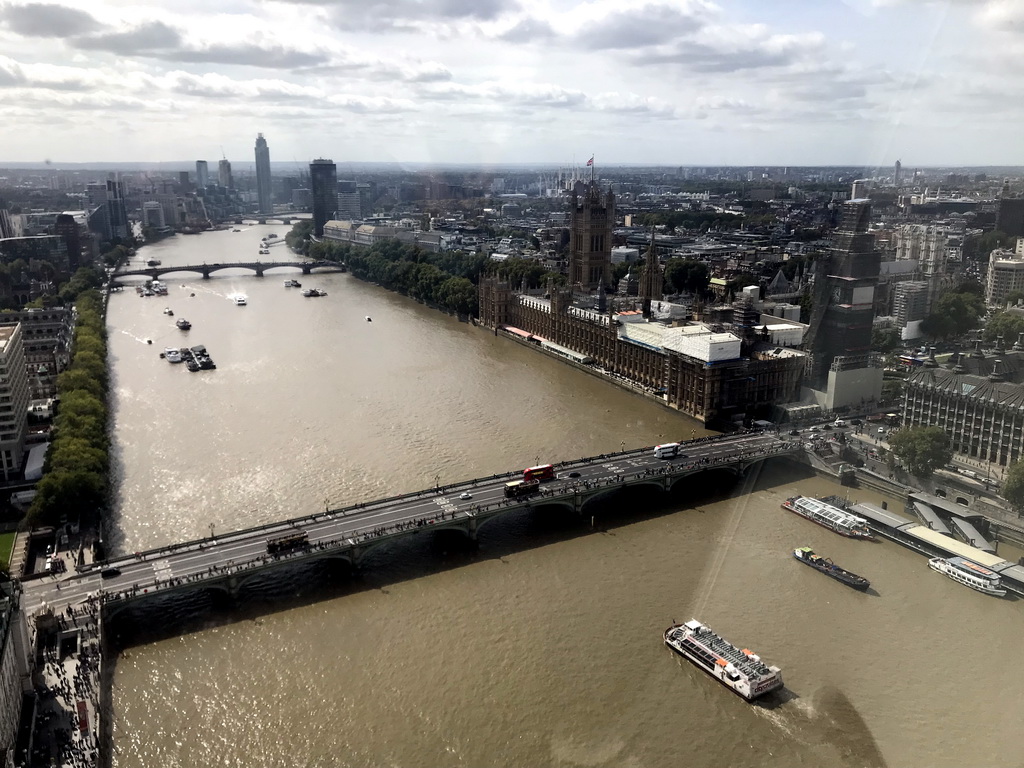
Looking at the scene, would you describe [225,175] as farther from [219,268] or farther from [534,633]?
[534,633]

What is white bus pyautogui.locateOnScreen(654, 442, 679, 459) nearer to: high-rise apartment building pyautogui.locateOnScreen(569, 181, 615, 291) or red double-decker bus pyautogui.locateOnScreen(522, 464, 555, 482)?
red double-decker bus pyautogui.locateOnScreen(522, 464, 555, 482)

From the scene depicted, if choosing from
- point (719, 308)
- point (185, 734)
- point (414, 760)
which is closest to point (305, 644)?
point (185, 734)

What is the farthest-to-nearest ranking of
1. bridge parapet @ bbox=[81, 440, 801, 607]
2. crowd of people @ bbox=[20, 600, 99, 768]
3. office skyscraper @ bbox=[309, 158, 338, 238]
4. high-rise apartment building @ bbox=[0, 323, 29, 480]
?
1. office skyscraper @ bbox=[309, 158, 338, 238]
2. high-rise apartment building @ bbox=[0, 323, 29, 480]
3. bridge parapet @ bbox=[81, 440, 801, 607]
4. crowd of people @ bbox=[20, 600, 99, 768]

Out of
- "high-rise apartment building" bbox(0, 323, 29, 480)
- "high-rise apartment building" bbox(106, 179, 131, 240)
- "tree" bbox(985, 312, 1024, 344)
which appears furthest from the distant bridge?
"tree" bbox(985, 312, 1024, 344)

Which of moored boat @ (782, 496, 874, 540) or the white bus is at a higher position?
the white bus

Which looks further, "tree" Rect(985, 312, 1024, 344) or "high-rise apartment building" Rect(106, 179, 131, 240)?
"high-rise apartment building" Rect(106, 179, 131, 240)

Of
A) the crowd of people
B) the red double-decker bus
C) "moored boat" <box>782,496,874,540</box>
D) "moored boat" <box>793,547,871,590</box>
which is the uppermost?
the red double-decker bus

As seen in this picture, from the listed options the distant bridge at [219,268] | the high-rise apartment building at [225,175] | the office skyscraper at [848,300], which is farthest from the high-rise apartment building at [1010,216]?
the high-rise apartment building at [225,175]

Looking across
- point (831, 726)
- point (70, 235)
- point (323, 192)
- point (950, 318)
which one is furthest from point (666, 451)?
point (323, 192)
